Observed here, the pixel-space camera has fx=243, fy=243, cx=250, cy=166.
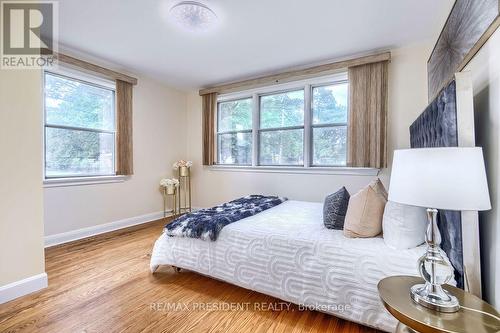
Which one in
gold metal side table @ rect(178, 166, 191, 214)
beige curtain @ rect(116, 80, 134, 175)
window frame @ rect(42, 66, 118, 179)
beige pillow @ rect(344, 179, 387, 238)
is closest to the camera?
beige pillow @ rect(344, 179, 387, 238)

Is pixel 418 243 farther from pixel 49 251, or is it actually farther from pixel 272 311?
pixel 49 251

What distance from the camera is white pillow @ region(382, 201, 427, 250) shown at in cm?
151

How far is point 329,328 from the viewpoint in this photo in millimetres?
1595

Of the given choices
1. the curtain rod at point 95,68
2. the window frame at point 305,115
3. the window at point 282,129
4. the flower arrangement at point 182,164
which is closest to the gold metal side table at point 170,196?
the flower arrangement at point 182,164

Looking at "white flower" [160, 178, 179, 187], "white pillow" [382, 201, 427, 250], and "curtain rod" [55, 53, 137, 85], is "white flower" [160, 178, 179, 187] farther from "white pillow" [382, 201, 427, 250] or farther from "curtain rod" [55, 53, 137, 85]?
"white pillow" [382, 201, 427, 250]

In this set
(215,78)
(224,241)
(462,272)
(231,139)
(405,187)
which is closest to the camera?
(405,187)

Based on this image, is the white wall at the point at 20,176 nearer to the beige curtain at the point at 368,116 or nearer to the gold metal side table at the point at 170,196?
the gold metal side table at the point at 170,196

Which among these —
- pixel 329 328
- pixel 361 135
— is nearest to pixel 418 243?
pixel 329 328

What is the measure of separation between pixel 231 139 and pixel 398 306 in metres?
3.84

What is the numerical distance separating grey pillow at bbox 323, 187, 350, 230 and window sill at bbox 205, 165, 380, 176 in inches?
55.7

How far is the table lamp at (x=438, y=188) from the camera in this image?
0.93 m

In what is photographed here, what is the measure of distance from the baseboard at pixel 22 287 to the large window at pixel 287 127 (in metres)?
3.05

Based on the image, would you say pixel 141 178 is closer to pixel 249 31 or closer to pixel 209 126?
pixel 209 126

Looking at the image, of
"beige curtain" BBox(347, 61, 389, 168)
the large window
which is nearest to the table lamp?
"beige curtain" BBox(347, 61, 389, 168)
